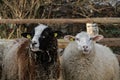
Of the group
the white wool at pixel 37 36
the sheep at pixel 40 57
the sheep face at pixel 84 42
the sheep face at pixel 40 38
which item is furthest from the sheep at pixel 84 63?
the white wool at pixel 37 36

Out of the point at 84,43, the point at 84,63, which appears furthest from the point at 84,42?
the point at 84,63

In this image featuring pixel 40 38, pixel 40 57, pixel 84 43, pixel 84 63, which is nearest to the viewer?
pixel 40 38

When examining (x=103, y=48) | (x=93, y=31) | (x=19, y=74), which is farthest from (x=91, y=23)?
(x=19, y=74)

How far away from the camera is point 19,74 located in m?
6.92

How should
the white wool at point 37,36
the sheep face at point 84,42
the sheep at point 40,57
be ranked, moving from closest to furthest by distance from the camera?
the white wool at point 37,36 → the sheep at point 40,57 → the sheep face at point 84,42

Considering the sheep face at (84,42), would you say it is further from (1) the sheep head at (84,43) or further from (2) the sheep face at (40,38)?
(2) the sheep face at (40,38)

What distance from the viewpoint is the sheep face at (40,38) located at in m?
6.44

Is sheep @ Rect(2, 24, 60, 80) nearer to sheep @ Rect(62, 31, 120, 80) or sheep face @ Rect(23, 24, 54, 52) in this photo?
sheep face @ Rect(23, 24, 54, 52)

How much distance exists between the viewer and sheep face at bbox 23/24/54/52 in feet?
21.1

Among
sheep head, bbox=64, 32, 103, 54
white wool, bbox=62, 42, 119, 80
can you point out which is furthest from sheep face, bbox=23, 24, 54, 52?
white wool, bbox=62, 42, 119, 80

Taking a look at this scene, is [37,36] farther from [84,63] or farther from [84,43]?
[84,63]

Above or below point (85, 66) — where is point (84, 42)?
above

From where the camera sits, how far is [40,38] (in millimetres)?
6508

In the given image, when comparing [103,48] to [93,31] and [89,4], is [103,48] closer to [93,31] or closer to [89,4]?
[93,31]
